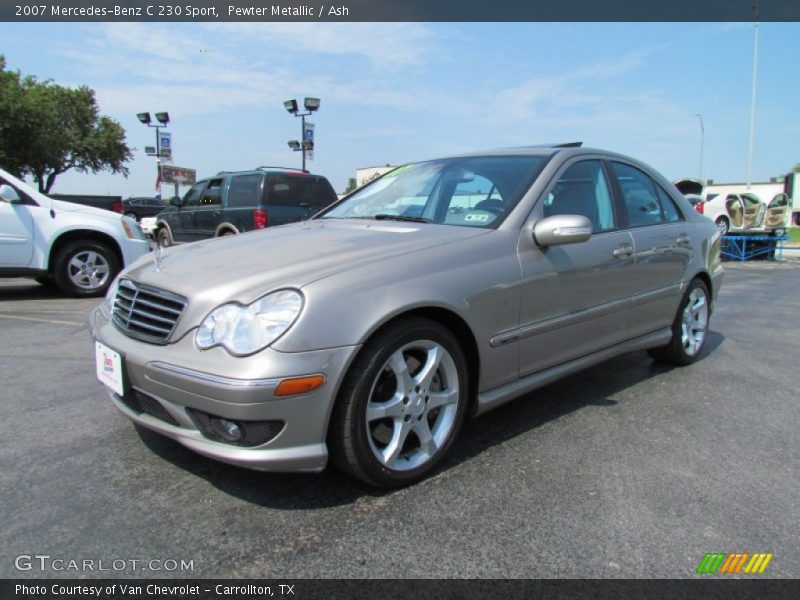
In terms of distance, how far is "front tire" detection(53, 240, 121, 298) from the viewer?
7.01 metres

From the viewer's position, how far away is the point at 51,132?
3027 cm

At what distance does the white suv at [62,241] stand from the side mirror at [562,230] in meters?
6.19

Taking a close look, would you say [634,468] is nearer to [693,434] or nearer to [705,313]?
[693,434]

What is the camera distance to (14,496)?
2.35 m

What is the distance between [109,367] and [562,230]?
2.21 m

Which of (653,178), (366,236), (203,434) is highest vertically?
(653,178)

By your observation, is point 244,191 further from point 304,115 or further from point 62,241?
point 304,115

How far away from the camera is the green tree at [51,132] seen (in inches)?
1072

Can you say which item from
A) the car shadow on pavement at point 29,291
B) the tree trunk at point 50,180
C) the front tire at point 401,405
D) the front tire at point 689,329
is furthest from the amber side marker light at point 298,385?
the tree trunk at point 50,180

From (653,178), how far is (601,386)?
5.17ft

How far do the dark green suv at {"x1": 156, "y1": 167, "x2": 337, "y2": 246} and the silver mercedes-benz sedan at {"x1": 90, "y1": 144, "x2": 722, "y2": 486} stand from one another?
17.8ft

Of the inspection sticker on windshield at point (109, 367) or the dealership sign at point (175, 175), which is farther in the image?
the dealership sign at point (175, 175)

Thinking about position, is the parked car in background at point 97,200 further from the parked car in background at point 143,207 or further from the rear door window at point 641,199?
the parked car in background at point 143,207
